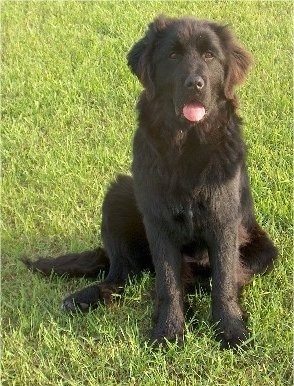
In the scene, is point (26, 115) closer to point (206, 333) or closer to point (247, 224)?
point (247, 224)

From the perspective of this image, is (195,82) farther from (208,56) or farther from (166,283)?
(166,283)

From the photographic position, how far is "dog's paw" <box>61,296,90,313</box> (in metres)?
3.33

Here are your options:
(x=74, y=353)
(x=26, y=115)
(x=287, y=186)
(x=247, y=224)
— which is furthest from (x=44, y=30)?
(x=74, y=353)

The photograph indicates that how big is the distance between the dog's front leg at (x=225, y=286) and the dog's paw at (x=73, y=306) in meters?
0.74

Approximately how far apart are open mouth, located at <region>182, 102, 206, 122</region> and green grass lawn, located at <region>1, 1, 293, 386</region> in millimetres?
1083

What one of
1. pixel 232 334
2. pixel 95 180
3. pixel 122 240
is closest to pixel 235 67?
pixel 122 240

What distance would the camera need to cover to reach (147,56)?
123 inches

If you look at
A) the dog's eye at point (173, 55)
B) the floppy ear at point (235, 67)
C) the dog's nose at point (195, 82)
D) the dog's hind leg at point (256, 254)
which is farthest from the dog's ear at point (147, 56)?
the dog's hind leg at point (256, 254)

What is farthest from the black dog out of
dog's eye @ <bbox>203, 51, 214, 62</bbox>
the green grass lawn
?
the green grass lawn

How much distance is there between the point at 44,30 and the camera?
23.9 feet

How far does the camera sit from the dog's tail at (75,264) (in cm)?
367

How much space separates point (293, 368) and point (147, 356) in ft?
2.40

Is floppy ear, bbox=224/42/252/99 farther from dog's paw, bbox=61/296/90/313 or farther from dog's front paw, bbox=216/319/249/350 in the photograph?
dog's paw, bbox=61/296/90/313

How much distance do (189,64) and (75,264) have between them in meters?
1.48
